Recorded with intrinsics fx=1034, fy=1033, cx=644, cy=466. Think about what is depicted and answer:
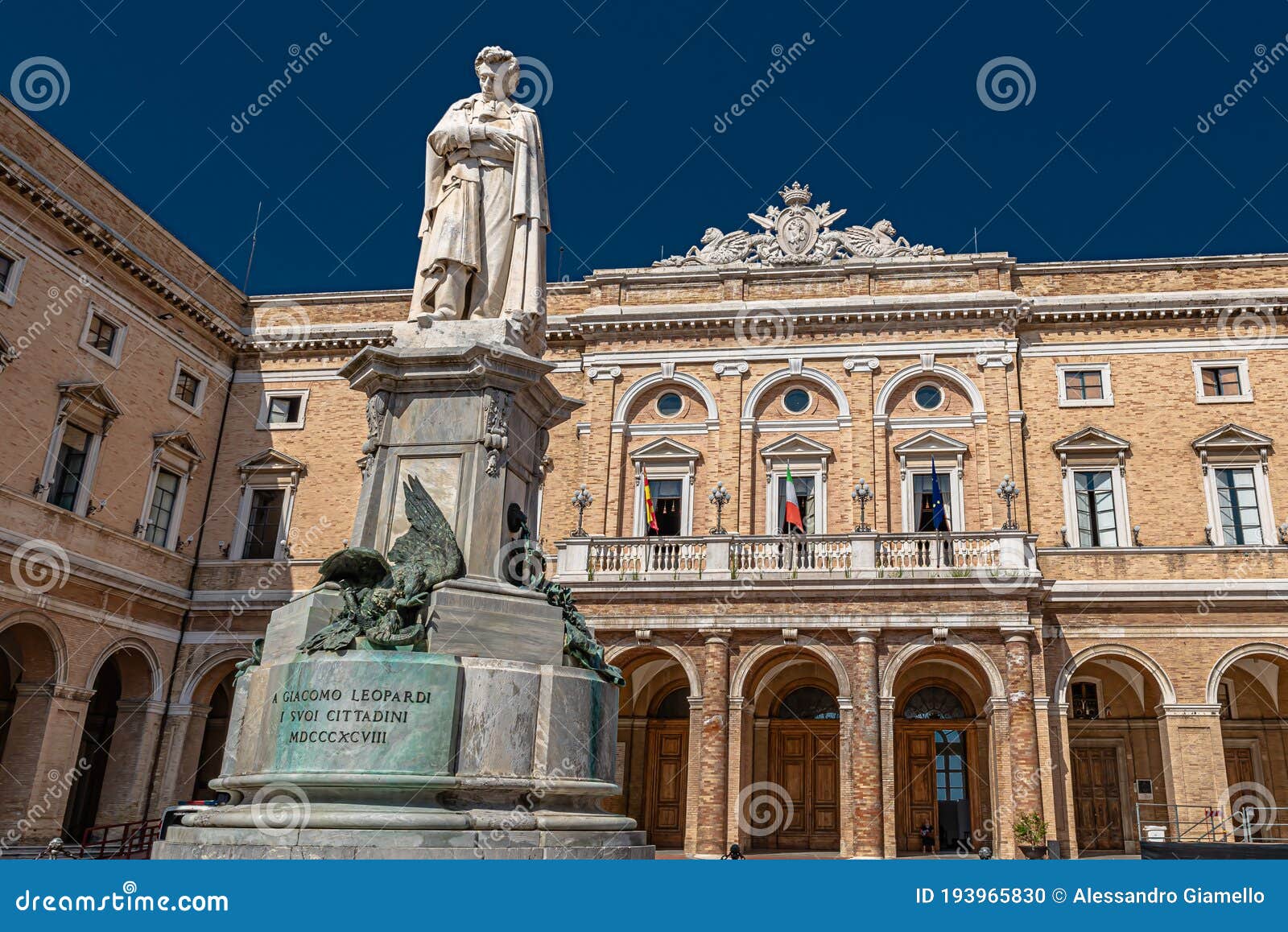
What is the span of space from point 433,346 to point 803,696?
2138cm

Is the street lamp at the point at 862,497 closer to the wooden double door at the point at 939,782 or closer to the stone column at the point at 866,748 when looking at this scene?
the stone column at the point at 866,748

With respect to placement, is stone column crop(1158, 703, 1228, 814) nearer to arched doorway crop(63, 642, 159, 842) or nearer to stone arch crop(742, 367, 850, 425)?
stone arch crop(742, 367, 850, 425)

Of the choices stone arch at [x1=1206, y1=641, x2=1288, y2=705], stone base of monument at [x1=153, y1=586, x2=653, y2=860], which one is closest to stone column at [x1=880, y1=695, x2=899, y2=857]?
stone arch at [x1=1206, y1=641, x2=1288, y2=705]

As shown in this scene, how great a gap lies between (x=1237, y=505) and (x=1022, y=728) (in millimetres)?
8107

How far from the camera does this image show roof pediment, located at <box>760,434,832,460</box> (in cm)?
2575

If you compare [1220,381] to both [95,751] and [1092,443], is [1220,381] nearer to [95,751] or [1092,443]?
[1092,443]

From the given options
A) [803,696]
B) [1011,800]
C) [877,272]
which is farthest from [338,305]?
[1011,800]

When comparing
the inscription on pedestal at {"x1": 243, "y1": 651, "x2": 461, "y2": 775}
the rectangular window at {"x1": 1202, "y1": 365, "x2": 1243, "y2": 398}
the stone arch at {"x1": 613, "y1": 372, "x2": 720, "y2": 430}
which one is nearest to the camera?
the inscription on pedestal at {"x1": 243, "y1": 651, "x2": 461, "y2": 775}

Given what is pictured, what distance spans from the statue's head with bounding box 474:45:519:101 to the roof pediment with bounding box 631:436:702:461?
18.3 m

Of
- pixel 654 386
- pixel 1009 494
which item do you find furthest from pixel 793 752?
pixel 654 386

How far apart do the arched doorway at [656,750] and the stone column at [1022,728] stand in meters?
7.71

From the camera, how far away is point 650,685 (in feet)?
87.3

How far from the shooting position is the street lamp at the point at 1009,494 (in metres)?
23.5

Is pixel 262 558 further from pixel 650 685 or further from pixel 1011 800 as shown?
pixel 1011 800
